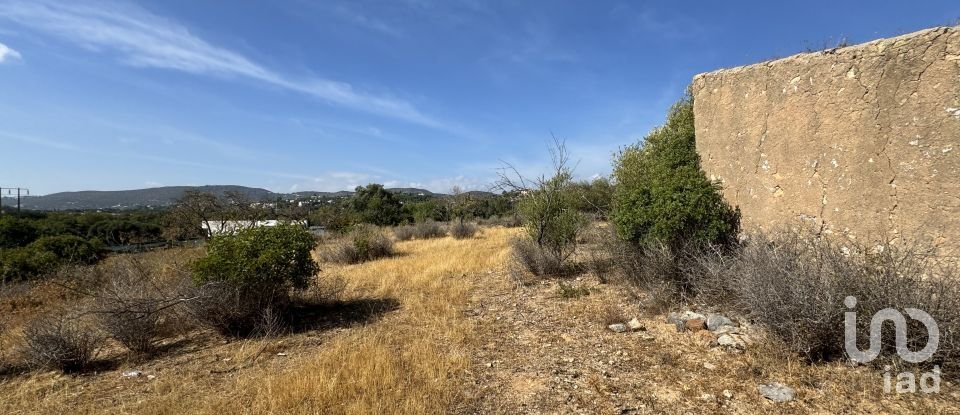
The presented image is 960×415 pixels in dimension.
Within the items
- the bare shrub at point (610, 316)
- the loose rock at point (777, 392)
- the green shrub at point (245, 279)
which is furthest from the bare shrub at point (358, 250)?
the loose rock at point (777, 392)

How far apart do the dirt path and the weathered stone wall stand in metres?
1.78

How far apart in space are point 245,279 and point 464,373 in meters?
3.38

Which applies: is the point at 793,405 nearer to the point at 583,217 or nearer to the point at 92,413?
the point at 92,413

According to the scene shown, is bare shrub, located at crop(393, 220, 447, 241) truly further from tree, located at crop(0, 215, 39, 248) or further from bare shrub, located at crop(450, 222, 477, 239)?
tree, located at crop(0, 215, 39, 248)

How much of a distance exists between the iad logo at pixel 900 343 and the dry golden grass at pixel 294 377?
3.34 metres

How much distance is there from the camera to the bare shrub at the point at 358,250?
1232cm

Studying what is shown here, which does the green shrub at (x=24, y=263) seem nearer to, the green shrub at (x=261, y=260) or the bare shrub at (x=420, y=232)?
the green shrub at (x=261, y=260)

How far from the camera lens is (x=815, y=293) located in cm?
372

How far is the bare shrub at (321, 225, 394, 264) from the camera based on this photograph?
12.3 metres

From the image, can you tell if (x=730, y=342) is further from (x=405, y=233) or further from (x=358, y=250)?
(x=405, y=233)

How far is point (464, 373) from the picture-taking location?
4.17 meters

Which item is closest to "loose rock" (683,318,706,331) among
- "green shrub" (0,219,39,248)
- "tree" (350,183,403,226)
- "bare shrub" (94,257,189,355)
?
"bare shrub" (94,257,189,355)

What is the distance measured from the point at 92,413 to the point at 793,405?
542 cm

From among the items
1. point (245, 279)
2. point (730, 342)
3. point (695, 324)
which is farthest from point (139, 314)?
point (730, 342)
